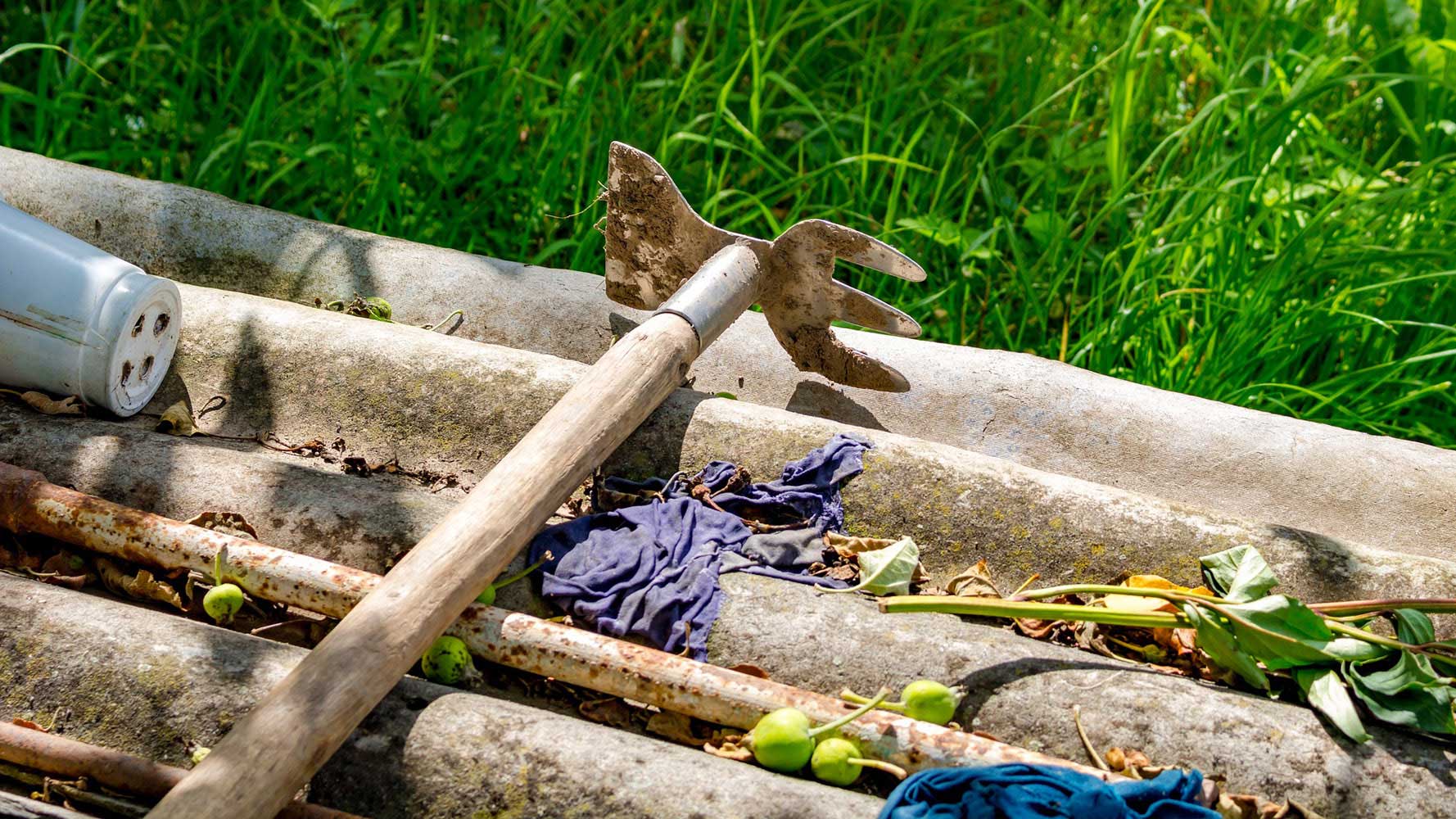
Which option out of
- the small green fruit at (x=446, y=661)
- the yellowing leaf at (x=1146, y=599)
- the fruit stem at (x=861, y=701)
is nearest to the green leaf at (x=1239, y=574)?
the yellowing leaf at (x=1146, y=599)

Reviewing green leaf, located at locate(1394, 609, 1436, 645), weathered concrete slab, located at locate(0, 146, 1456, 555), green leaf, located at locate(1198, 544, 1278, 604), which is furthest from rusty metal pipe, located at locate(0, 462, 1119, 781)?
weathered concrete slab, located at locate(0, 146, 1456, 555)

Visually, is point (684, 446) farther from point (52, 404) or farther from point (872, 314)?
point (52, 404)

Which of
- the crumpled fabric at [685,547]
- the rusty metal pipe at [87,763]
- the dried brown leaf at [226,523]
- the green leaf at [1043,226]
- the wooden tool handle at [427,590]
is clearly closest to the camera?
the wooden tool handle at [427,590]

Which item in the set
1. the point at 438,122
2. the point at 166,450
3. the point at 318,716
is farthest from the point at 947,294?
the point at 318,716

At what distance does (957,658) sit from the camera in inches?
87.8

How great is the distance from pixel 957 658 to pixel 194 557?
149cm

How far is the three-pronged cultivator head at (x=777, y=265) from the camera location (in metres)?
3.10

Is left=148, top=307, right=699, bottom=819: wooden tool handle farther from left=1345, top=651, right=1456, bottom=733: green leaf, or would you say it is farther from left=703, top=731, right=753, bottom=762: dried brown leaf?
left=1345, top=651, right=1456, bottom=733: green leaf

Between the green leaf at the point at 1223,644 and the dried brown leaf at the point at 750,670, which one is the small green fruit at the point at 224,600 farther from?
the green leaf at the point at 1223,644

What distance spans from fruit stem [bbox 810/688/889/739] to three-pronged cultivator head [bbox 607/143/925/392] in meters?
1.28

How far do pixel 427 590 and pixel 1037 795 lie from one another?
1073 mm

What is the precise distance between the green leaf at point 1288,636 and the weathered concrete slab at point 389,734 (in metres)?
0.81

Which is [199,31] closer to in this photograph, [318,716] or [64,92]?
[64,92]

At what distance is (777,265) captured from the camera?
313cm
